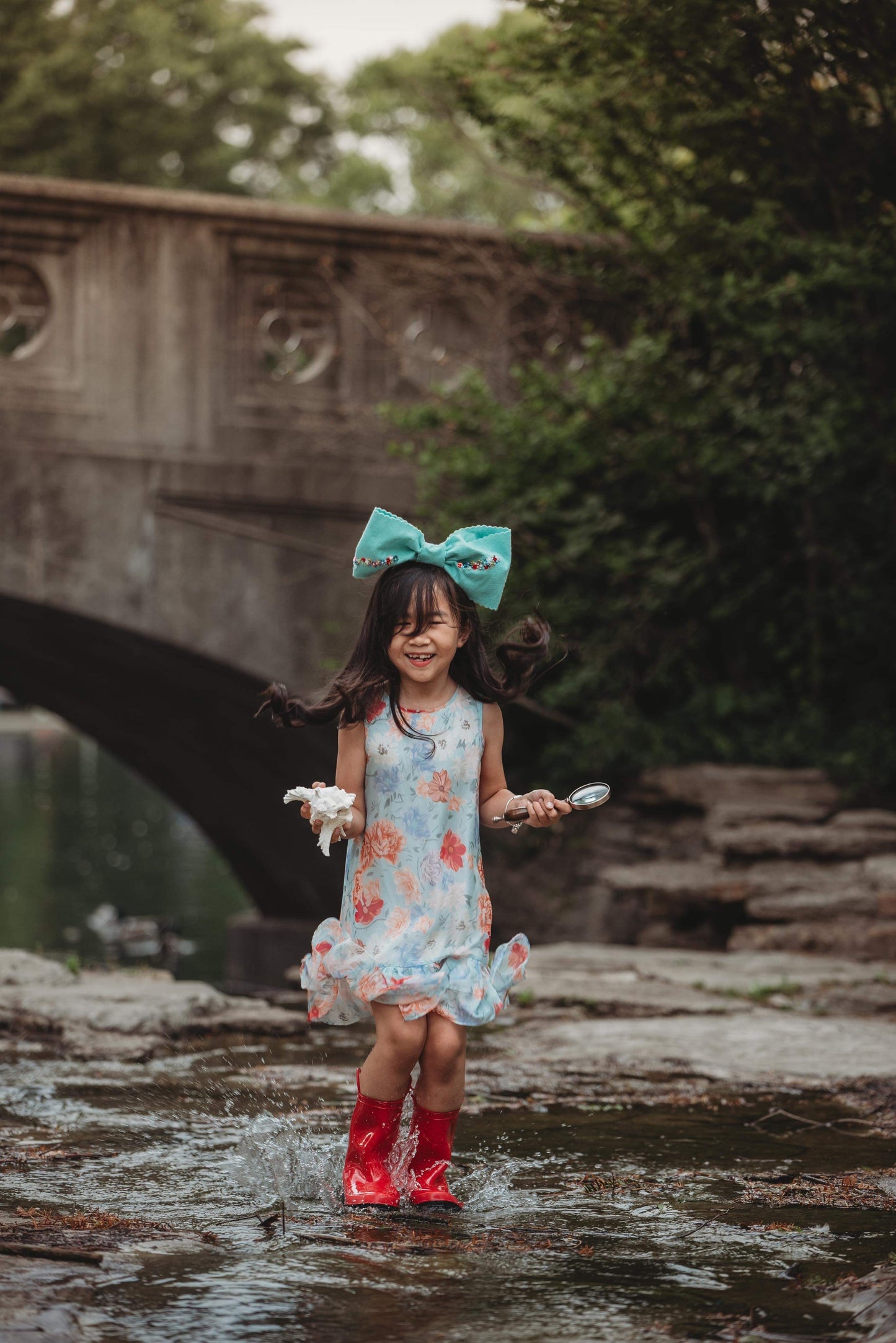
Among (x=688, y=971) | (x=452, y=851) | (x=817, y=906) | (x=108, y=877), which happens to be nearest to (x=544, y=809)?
(x=452, y=851)

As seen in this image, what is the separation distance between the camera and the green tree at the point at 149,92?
19141 millimetres

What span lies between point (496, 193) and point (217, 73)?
466cm

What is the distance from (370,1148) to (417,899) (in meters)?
0.49

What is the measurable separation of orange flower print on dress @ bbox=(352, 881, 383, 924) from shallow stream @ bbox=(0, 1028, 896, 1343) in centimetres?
51

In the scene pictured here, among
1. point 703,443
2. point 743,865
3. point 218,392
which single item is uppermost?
point 218,392

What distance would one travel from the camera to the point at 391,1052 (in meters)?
3.22

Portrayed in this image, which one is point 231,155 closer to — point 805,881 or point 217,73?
point 217,73

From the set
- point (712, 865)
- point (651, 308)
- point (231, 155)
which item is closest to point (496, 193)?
point (231, 155)

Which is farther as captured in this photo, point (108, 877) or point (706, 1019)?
point (108, 877)

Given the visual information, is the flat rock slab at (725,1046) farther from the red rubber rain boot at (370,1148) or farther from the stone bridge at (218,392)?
the stone bridge at (218,392)

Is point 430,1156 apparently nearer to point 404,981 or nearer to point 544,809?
point 404,981

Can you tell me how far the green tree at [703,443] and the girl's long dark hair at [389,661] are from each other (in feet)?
14.2

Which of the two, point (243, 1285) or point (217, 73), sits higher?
point (217, 73)

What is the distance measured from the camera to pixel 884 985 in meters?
5.71
